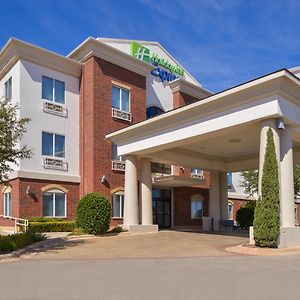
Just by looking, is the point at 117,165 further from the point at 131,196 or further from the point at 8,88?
the point at 8,88

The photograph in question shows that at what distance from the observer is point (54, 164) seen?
26328 millimetres

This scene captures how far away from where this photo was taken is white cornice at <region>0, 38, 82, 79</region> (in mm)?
25062

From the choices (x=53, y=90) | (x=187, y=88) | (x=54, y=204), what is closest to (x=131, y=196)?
(x=54, y=204)

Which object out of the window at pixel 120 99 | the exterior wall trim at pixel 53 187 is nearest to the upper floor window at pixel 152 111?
the window at pixel 120 99

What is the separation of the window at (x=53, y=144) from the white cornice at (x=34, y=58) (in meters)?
4.29

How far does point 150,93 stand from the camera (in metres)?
32.4

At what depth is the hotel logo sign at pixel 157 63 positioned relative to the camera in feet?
104

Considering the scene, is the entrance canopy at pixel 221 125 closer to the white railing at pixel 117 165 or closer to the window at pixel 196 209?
the white railing at pixel 117 165

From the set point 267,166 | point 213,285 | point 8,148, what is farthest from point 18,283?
point 267,166

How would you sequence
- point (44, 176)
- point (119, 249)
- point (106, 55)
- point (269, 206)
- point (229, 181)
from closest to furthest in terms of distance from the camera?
point (269, 206) < point (119, 249) < point (44, 176) < point (106, 55) < point (229, 181)

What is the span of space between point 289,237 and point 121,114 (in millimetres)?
16269

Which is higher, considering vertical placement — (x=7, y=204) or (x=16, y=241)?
(x=7, y=204)

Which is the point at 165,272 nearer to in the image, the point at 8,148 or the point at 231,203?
the point at 8,148

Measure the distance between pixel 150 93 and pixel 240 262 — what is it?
21953mm
